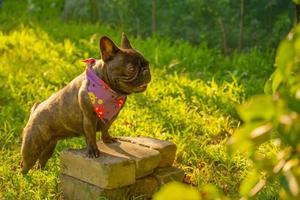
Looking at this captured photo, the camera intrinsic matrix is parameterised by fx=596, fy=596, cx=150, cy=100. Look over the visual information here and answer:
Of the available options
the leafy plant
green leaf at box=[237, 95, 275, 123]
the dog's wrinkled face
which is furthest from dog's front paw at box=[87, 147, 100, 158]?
green leaf at box=[237, 95, 275, 123]

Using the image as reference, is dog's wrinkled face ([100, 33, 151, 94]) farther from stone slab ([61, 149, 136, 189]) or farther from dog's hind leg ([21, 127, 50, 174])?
dog's hind leg ([21, 127, 50, 174])

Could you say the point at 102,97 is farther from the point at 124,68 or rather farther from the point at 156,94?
the point at 156,94

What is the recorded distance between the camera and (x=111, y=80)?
12.4ft

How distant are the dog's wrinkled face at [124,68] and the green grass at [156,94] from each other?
952 mm

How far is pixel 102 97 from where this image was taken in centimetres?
375

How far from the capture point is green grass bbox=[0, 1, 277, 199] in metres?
4.46

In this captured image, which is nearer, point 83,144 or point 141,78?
point 141,78

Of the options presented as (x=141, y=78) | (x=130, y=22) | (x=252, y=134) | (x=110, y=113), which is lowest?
(x=130, y=22)

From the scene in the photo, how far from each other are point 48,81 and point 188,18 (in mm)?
2628

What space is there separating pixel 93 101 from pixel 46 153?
0.80m

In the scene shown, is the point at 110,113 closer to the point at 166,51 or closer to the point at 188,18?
the point at 166,51

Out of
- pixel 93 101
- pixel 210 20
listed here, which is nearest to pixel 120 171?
pixel 93 101

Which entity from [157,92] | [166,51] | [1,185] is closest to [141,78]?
[1,185]

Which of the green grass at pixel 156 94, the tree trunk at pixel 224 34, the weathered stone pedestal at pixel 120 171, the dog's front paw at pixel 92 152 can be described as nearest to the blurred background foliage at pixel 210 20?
the tree trunk at pixel 224 34
